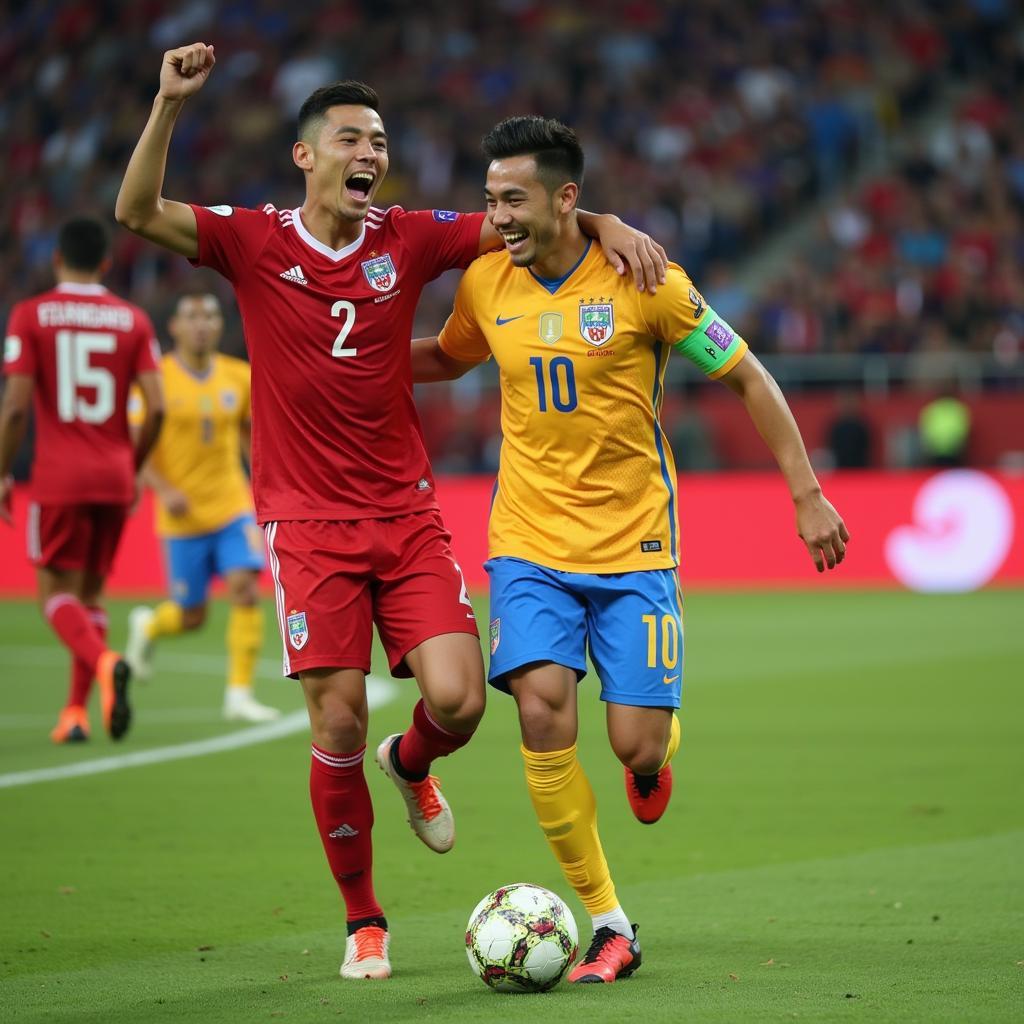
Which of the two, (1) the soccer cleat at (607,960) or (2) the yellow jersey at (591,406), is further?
(2) the yellow jersey at (591,406)

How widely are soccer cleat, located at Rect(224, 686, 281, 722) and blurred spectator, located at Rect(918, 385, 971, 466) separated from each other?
11.0 metres

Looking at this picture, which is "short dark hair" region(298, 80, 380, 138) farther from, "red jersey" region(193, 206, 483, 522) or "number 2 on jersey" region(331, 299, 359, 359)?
"number 2 on jersey" region(331, 299, 359, 359)

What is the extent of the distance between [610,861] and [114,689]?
10.4 ft

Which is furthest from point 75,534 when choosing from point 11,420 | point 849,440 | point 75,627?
point 849,440

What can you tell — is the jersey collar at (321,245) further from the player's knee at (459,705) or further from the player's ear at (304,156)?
the player's knee at (459,705)

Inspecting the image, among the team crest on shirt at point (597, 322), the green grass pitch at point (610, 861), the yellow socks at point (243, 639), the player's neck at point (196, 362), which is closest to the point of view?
the green grass pitch at point (610, 861)

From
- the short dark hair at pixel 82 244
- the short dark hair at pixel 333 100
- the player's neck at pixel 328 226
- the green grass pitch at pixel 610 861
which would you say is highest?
the short dark hair at pixel 82 244

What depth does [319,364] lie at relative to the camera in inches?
209

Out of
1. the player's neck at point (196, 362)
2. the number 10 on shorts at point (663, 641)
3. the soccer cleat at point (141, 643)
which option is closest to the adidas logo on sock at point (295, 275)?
the number 10 on shorts at point (663, 641)

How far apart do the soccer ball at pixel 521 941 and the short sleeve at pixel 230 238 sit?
202cm

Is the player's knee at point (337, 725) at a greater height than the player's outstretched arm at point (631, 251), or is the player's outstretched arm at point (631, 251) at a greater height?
the player's outstretched arm at point (631, 251)

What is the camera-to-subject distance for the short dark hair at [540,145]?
5.27m

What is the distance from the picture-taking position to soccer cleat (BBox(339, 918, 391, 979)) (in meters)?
4.94

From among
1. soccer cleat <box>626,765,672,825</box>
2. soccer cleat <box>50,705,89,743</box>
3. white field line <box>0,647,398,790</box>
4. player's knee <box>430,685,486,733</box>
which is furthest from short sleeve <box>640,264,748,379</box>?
soccer cleat <box>50,705,89,743</box>
